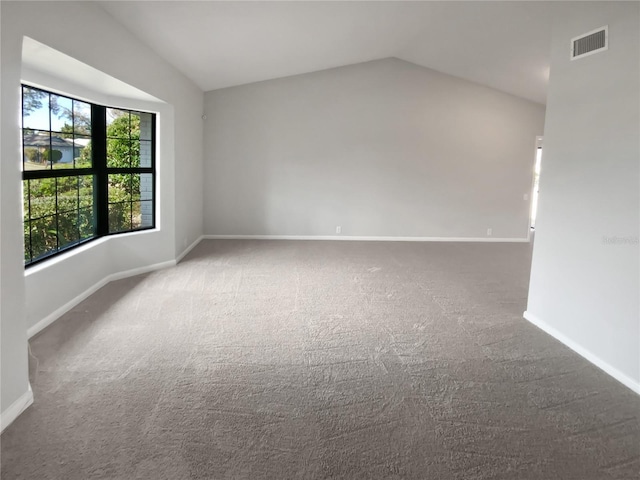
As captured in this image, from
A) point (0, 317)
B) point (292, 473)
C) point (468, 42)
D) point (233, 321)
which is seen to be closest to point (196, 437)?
point (292, 473)

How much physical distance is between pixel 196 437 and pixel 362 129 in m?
6.76

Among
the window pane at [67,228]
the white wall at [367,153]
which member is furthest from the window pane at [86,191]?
the white wall at [367,153]

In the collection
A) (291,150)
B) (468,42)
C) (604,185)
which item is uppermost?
(468,42)

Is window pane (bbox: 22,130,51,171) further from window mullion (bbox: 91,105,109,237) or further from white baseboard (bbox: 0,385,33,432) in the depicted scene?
white baseboard (bbox: 0,385,33,432)

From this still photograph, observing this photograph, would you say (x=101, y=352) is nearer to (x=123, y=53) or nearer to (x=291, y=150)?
(x=123, y=53)

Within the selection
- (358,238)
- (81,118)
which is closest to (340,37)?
(81,118)

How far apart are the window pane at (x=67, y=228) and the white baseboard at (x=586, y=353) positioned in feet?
14.7

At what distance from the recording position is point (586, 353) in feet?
11.4

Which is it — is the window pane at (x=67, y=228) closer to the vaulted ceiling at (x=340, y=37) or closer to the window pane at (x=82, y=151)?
the window pane at (x=82, y=151)

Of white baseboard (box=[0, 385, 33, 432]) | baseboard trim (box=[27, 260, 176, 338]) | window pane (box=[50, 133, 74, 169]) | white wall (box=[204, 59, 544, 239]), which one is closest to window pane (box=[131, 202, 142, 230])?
baseboard trim (box=[27, 260, 176, 338])

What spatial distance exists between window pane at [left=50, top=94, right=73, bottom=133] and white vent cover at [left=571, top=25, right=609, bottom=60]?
14.7ft

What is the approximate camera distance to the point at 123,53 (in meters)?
4.32

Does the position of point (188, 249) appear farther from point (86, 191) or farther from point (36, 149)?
point (36, 149)

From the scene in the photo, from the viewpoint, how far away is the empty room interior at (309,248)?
7.79ft
